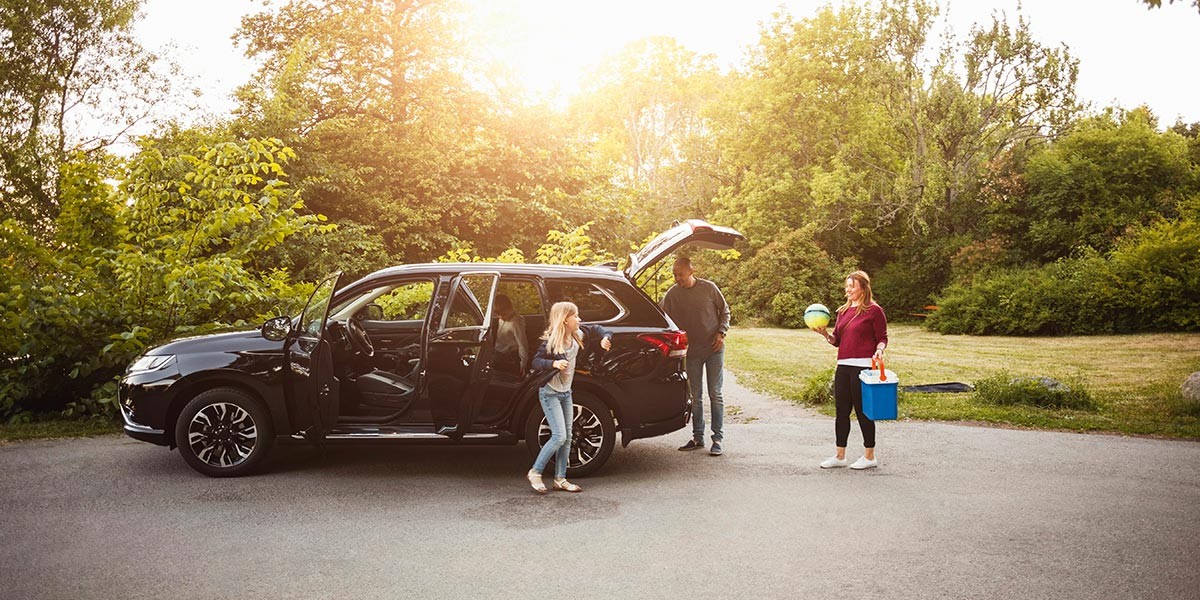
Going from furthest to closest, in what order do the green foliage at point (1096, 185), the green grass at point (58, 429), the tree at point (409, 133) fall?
the green foliage at point (1096, 185) → the tree at point (409, 133) → the green grass at point (58, 429)

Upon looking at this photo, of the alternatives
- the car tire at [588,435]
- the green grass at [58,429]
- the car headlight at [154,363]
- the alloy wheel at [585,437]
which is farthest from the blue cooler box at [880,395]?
the green grass at [58,429]

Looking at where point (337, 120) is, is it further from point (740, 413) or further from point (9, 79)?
point (9, 79)

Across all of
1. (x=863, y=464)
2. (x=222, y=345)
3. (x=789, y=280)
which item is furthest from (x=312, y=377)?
(x=789, y=280)

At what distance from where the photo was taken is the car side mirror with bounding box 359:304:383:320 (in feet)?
27.2

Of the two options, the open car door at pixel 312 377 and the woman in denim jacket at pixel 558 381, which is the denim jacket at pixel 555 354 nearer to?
the woman in denim jacket at pixel 558 381

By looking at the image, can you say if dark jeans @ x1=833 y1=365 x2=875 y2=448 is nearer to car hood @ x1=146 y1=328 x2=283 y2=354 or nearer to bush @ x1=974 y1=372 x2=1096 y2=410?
car hood @ x1=146 y1=328 x2=283 y2=354

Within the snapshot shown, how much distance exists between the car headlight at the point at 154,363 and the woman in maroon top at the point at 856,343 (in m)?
5.54

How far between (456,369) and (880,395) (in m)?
3.56

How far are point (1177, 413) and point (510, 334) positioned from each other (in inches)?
370

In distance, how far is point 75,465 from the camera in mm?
8055

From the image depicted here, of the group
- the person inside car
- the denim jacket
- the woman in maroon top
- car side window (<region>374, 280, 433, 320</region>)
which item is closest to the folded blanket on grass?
the woman in maroon top

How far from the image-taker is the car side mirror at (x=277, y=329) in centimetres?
764

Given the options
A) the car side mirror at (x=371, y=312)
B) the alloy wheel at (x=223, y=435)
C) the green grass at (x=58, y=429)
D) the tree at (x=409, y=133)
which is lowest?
the green grass at (x=58, y=429)

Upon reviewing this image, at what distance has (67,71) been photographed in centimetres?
2947
